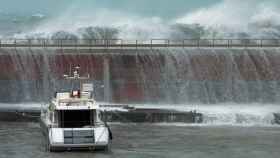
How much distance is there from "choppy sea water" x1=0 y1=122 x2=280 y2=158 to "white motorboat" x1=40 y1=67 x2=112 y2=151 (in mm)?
592

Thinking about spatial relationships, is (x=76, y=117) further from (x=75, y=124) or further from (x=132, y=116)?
(x=132, y=116)

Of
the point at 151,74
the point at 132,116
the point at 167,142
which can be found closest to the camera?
the point at 167,142

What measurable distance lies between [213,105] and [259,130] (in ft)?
45.7

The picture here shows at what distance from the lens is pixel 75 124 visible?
54.1 meters

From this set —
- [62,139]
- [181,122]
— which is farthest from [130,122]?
[62,139]

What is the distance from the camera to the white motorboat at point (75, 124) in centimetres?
5149

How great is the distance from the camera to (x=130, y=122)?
6806 centimetres

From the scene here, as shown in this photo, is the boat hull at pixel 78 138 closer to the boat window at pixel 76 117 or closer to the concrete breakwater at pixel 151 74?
the boat window at pixel 76 117

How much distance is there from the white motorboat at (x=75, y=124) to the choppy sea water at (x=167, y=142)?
1.94ft

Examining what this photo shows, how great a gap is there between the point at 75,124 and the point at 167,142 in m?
6.37

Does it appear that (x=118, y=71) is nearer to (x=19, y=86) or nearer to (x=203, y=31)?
(x=19, y=86)

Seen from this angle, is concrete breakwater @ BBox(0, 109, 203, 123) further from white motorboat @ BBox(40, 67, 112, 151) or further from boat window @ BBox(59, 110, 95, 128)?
boat window @ BBox(59, 110, 95, 128)

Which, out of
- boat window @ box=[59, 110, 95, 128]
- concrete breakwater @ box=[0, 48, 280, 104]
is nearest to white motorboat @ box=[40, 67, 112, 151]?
boat window @ box=[59, 110, 95, 128]

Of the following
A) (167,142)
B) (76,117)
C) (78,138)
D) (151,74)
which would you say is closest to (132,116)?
(167,142)
